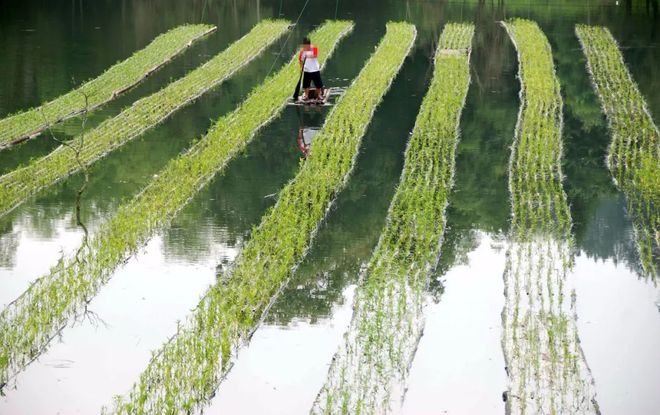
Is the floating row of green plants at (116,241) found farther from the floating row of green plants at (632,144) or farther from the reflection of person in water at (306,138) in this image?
the floating row of green plants at (632,144)

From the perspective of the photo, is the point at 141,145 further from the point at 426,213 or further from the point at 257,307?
the point at 257,307

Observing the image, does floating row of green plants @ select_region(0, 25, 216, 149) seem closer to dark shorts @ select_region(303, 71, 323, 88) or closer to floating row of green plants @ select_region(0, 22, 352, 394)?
floating row of green plants @ select_region(0, 22, 352, 394)

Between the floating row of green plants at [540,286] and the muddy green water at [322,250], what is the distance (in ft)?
0.46

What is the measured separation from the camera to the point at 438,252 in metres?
12.6

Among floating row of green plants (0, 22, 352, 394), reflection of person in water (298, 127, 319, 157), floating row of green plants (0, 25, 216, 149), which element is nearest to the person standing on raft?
floating row of green plants (0, 22, 352, 394)

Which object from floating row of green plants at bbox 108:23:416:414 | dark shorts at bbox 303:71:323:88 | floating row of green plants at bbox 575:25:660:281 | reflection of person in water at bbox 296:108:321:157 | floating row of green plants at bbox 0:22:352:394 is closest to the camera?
floating row of green plants at bbox 108:23:416:414

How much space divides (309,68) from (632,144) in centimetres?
577

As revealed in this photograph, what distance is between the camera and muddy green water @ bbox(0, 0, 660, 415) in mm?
9430

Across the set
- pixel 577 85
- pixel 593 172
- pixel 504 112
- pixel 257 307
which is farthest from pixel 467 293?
pixel 577 85

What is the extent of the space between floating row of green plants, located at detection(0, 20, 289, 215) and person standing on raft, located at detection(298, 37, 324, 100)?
2107 mm

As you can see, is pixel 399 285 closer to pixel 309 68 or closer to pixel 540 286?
pixel 540 286

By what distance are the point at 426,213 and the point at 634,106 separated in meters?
7.60

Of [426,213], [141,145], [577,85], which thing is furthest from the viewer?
[577,85]

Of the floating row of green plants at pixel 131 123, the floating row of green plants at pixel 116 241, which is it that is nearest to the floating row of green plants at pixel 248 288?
the floating row of green plants at pixel 116 241
